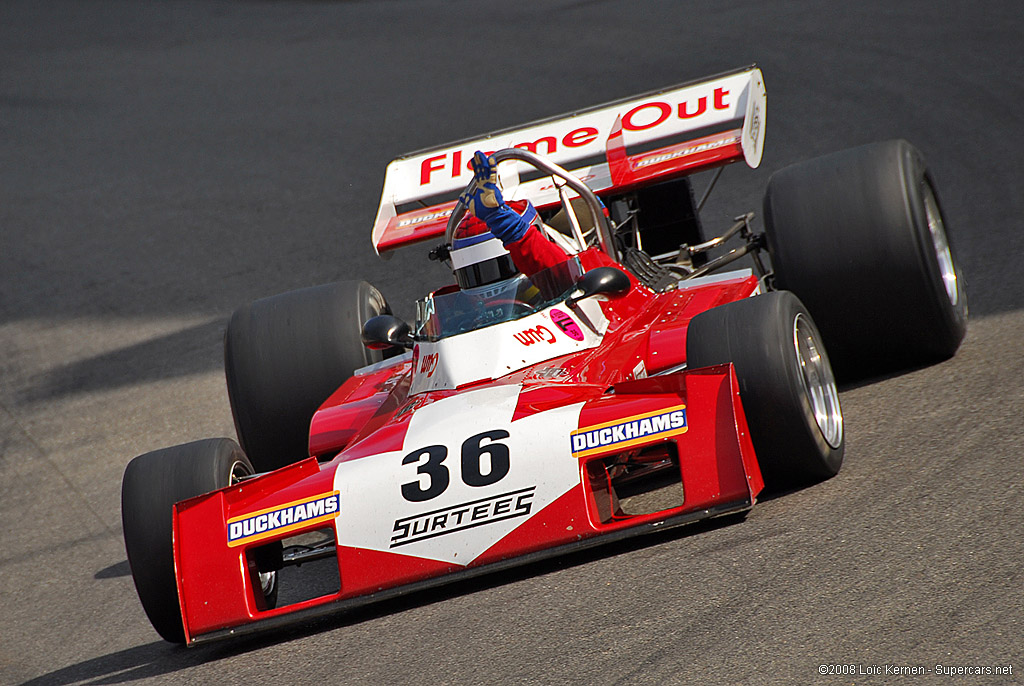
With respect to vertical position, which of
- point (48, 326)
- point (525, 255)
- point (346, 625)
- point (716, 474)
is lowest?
point (48, 326)

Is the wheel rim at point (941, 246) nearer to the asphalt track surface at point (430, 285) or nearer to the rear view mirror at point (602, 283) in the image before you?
the asphalt track surface at point (430, 285)

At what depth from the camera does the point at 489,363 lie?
222 inches

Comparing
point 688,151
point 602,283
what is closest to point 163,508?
point 602,283

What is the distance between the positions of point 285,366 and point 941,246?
12.1 ft

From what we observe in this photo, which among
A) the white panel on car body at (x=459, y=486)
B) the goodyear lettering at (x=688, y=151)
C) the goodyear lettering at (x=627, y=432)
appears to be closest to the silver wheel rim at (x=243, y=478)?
the white panel on car body at (x=459, y=486)

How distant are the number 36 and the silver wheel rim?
0.87 meters

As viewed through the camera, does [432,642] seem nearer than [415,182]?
Yes

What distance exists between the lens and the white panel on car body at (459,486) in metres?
4.71

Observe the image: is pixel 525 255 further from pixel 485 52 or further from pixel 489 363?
pixel 485 52

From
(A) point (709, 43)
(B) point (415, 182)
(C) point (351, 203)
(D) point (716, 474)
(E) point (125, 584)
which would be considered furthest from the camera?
(A) point (709, 43)

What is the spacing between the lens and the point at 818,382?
5.53 meters

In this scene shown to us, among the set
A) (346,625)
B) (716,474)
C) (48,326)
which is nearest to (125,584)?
(346,625)

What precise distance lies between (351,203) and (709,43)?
226 inches

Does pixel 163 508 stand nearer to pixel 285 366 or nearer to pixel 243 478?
pixel 243 478
